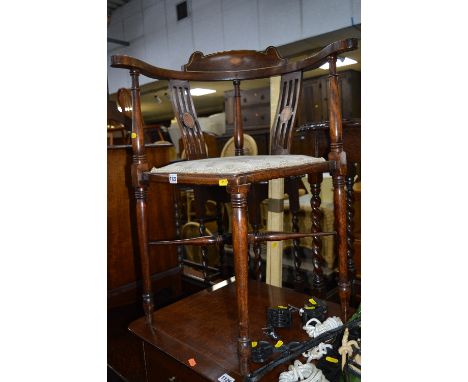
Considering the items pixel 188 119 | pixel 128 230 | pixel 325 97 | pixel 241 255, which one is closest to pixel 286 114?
pixel 188 119

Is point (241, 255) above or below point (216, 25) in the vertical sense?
below

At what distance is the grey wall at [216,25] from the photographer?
4400 mm

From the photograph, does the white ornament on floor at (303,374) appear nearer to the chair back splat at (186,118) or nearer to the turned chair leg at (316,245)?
the turned chair leg at (316,245)

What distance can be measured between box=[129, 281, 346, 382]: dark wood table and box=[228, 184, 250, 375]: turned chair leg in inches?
2.6

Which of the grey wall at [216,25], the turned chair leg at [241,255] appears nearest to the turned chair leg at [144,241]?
the turned chair leg at [241,255]

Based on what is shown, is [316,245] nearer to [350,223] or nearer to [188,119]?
[350,223]

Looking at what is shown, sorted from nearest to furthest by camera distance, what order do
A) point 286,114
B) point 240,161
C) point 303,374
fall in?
1. point 303,374
2. point 240,161
3. point 286,114

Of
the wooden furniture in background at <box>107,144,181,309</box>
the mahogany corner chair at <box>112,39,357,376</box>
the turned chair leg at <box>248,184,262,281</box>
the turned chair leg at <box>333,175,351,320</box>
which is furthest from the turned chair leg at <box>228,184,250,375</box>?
the wooden furniture in background at <box>107,144,181,309</box>

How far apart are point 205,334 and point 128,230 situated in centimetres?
78

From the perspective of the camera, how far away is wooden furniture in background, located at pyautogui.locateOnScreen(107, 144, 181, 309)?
1.60m

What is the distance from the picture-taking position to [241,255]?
805 mm
